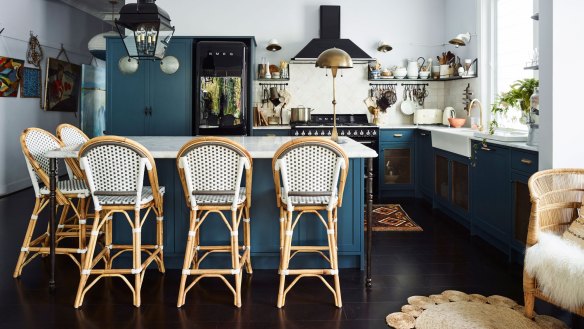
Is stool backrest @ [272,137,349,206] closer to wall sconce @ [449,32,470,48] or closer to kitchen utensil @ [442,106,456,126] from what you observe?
wall sconce @ [449,32,470,48]

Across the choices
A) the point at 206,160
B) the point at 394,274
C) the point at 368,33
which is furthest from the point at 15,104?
the point at 394,274

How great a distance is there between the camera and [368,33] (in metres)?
7.26

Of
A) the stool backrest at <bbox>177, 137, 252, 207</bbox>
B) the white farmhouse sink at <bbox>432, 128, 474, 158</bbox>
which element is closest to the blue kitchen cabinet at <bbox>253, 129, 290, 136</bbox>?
the white farmhouse sink at <bbox>432, 128, 474, 158</bbox>

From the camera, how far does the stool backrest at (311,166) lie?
3.05 meters

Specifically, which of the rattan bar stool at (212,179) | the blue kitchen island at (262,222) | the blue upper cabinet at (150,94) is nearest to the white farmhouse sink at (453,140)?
the blue kitchen island at (262,222)

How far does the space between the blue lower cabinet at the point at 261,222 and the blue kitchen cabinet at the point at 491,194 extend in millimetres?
1202

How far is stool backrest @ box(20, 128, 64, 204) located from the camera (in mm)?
3559

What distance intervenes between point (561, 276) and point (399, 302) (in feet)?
3.27

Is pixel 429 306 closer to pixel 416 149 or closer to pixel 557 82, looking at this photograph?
pixel 557 82

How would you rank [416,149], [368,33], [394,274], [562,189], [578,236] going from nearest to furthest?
[578,236]
[562,189]
[394,274]
[416,149]
[368,33]

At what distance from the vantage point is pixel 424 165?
6570 millimetres

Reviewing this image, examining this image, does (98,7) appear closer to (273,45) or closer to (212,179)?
(273,45)

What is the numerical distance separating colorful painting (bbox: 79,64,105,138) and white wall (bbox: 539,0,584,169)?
786cm

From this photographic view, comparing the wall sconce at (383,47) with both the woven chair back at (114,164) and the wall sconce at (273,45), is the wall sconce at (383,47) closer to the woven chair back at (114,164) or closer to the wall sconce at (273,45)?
the wall sconce at (273,45)
